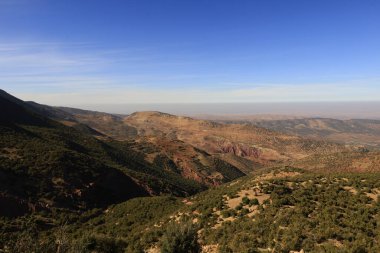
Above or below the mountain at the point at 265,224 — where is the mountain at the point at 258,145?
below

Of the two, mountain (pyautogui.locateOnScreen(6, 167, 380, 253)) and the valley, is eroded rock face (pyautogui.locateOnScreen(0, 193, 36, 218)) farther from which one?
mountain (pyautogui.locateOnScreen(6, 167, 380, 253))

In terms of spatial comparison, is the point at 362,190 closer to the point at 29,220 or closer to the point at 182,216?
the point at 182,216

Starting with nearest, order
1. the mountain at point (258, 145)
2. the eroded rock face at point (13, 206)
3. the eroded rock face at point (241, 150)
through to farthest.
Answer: the eroded rock face at point (13, 206), the mountain at point (258, 145), the eroded rock face at point (241, 150)

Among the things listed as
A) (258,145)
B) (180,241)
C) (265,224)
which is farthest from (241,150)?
(180,241)

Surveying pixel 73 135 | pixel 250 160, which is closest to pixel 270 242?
pixel 73 135

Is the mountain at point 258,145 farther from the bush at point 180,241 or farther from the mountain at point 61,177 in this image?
the bush at point 180,241

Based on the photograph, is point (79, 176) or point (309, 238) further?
point (79, 176)

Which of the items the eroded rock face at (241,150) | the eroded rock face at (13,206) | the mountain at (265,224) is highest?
the mountain at (265,224)

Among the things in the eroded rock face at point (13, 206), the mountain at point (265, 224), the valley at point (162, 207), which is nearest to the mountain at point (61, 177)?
the eroded rock face at point (13, 206)

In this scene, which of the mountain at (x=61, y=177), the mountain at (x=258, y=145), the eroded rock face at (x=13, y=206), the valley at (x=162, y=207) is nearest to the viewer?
the valley at (x=162, y=207)

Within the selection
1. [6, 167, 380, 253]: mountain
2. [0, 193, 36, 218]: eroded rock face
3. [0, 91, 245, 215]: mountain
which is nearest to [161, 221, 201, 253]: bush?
[6, 167, 380, 253]: mountain

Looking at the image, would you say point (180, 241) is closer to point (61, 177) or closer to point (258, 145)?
point (61, 177)
